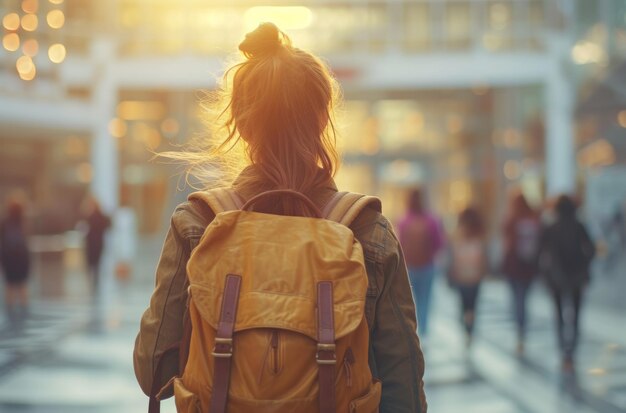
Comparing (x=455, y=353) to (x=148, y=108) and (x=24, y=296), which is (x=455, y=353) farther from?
(x=148, y=108)

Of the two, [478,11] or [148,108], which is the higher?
[478,11]

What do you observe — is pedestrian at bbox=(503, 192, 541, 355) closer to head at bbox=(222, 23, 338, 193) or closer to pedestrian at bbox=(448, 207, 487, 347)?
pedestrian at bbox=(448, 207, 487, 347)

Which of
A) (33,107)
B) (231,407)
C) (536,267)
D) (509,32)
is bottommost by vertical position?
(536,267)

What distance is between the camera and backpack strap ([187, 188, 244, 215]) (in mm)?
2178

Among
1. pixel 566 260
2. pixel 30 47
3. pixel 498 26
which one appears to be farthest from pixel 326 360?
pixel 498 26

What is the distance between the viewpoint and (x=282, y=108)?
2223mm

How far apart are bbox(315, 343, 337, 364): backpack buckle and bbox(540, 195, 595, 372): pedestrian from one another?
25.8 ft

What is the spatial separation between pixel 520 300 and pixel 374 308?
898 cm

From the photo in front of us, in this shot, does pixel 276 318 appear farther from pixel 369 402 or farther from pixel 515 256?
pixel 515 256

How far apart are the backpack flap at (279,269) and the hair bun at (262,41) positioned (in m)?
0.42

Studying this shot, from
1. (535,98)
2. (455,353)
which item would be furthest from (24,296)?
(535,98)

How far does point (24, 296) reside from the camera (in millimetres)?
13953

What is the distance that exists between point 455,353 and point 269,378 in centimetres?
842

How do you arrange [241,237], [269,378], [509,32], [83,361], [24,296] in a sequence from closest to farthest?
[269,378], [241,237], [83,361], [24,296], [509,32]
